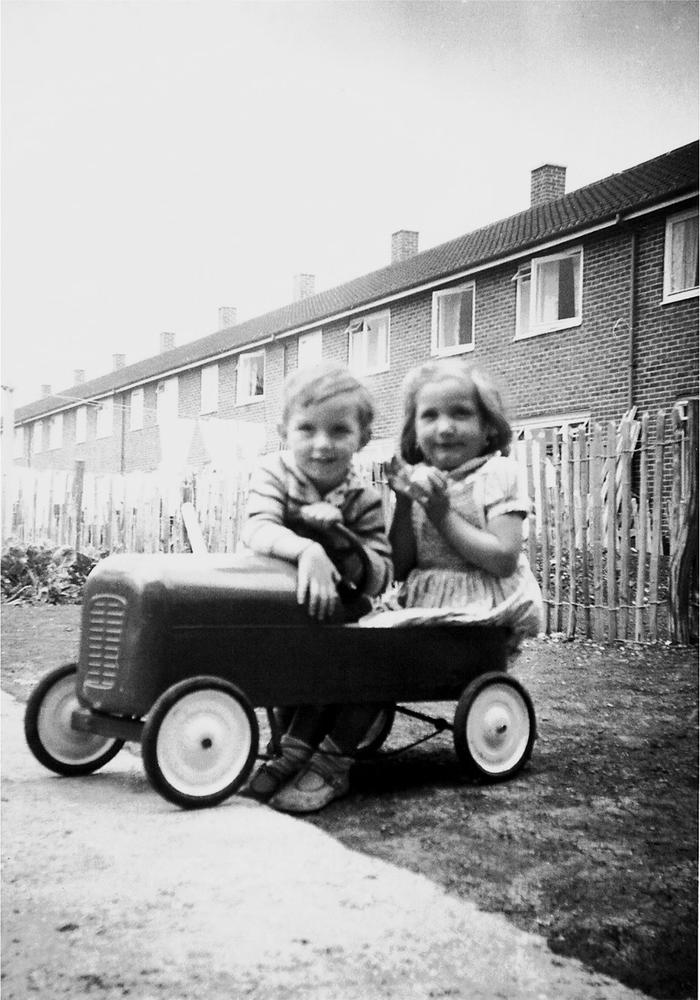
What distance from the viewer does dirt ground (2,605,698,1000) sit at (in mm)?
756

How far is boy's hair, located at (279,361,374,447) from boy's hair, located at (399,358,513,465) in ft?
0.21

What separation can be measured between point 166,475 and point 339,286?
26 cm

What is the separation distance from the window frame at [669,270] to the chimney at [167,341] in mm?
491

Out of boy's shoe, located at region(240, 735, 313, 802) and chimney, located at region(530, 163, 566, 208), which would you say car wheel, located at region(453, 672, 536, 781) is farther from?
chimney, located at region(530, 163, 566, 208)

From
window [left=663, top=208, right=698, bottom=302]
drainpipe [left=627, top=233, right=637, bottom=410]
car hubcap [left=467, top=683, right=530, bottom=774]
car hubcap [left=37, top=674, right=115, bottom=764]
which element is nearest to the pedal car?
car hubcap [left=37, top=674, right=115, bottom=764]

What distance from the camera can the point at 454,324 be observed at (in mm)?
871

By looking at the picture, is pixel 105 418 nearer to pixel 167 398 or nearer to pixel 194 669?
pixel 167 398

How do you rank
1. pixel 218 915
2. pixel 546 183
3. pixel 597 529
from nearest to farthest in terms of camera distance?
pixel 218 915 < pixel 597 529 < pixel 546 183

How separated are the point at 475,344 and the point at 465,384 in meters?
0.04

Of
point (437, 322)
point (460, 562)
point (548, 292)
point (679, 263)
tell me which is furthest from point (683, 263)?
point (460, 562)

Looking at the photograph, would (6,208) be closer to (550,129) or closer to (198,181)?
(198,181)

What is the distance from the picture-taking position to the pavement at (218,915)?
71 cm

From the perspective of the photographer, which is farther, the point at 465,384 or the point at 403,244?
the point at 403,244

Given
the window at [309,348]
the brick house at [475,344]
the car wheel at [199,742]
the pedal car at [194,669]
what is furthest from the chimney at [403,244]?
the car wheel at [199,742]
